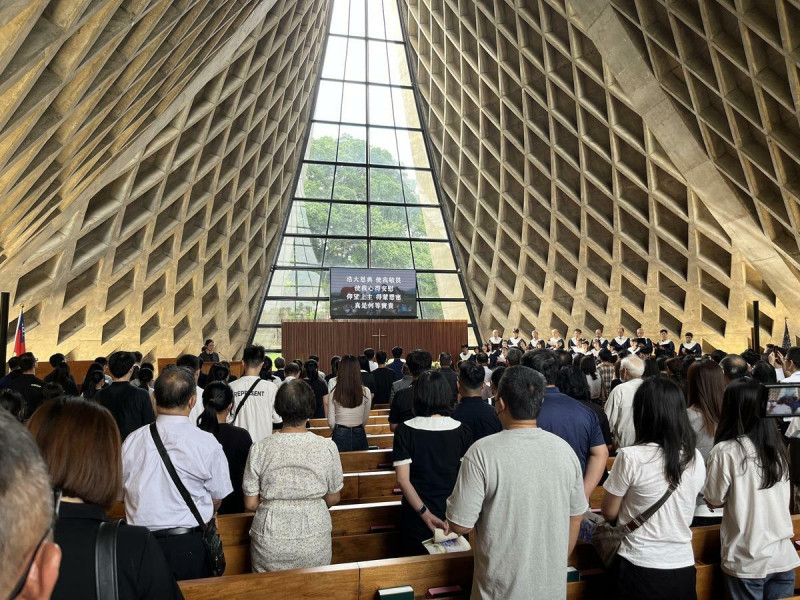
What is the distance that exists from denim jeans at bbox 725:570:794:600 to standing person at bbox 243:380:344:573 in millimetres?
1838

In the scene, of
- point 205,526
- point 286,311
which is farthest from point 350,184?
point 205,526

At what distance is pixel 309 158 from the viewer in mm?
19891

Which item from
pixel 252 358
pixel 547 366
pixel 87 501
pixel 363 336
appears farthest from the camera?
pixel 363 336

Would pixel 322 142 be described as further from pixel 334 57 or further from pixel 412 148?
pixel 412 148

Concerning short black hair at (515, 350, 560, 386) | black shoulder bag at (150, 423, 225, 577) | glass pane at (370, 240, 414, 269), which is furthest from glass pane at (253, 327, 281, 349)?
black shoulder bag at (150, 423, 225, 577)

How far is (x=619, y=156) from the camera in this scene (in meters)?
14.5

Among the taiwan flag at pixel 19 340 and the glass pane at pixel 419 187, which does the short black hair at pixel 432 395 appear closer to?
the taiwan flag at pixel 19 340

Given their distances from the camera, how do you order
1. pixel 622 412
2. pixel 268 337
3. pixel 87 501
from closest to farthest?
pixel 87 501, pixel 622 412, pixel 268 337

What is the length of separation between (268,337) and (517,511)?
17.2 meters

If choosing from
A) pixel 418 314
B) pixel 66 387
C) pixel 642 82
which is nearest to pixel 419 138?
pixel 418 314

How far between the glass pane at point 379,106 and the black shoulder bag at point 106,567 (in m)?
20.1

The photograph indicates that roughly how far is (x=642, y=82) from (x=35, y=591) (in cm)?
1321

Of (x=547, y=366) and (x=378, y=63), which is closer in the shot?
(x=547, y=366)

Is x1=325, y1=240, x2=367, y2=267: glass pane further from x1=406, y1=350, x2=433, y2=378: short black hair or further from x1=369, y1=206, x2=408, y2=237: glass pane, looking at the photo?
x1=406, y1=350, x2=433, y2=378: short black hair
